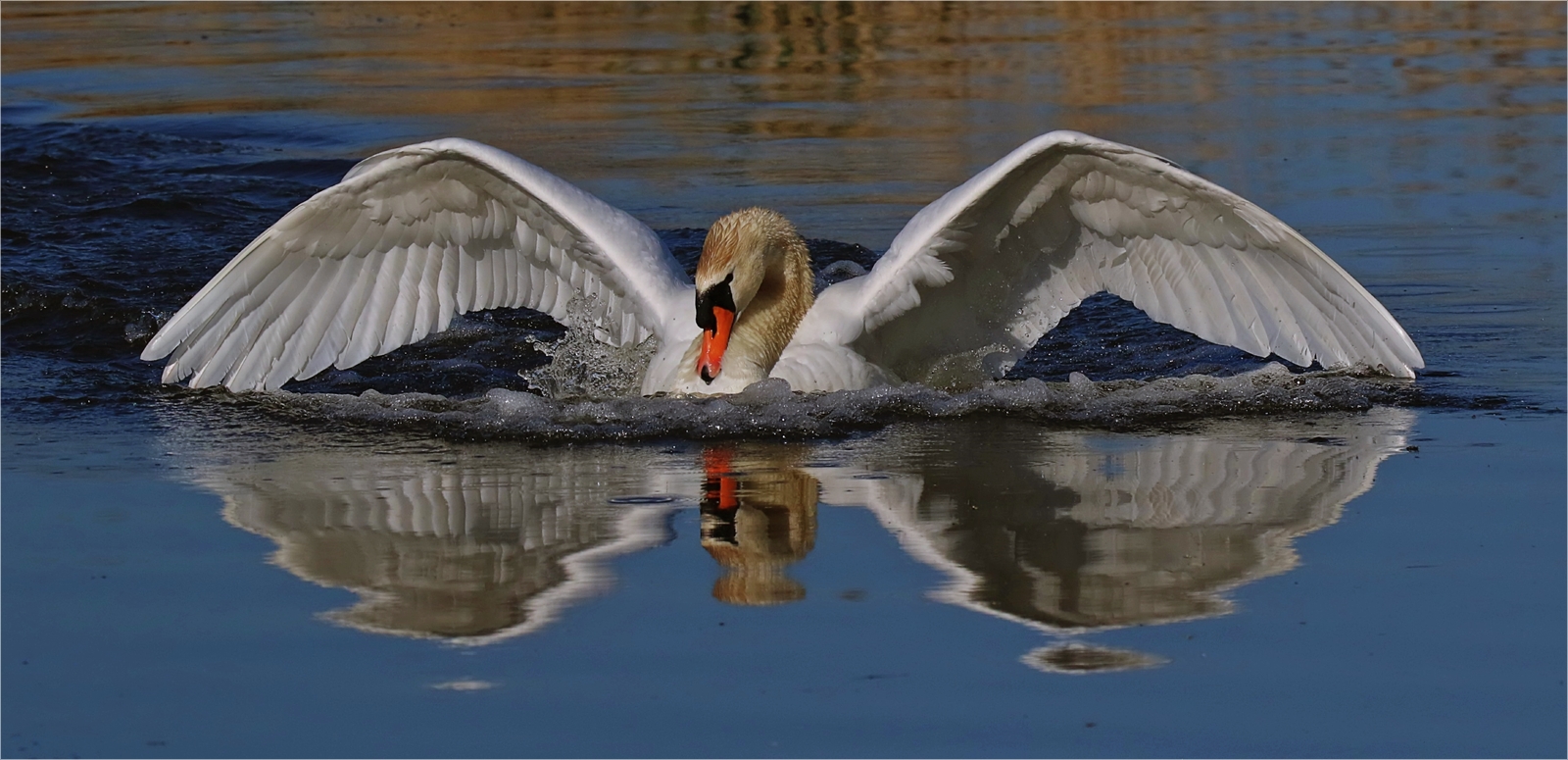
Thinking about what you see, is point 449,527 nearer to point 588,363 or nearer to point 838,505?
point 838,505

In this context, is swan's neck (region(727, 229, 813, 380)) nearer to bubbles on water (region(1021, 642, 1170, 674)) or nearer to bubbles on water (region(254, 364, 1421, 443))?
bubbles on water (region(254, 364, 1421, 443))

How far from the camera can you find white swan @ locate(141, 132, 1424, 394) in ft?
24.9

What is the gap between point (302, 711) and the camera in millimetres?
4320

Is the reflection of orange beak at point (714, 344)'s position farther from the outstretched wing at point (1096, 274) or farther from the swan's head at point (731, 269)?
the outstretched wing at point (1096, 274)

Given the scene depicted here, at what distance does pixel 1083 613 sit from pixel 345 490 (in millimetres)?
2544

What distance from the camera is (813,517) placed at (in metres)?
5.92

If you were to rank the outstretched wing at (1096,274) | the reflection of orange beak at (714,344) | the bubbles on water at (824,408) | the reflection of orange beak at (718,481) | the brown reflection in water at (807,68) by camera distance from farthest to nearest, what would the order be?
the brown reflection in water at (807,68) < the reflection of orange beak at (714,344) < the outstretched wing at (1096,274) < the bubbles on water at (824,408) < the reflection of orange beak at (718,481)

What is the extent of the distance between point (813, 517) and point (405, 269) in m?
3.28

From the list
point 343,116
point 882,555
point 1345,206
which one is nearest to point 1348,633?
point 882,555

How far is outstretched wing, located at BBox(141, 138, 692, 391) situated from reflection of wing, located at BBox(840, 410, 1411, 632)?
1900 millimetres

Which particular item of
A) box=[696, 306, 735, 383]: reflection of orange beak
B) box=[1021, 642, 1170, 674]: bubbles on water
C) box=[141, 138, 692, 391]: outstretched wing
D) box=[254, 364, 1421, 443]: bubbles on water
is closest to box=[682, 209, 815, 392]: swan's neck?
box=[696, 306, 735, 383]: reflection of orange beak

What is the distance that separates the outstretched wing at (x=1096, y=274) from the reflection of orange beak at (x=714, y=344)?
444 millimetres

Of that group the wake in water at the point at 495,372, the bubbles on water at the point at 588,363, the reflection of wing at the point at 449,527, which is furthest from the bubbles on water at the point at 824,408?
the bubbles on water at the point at 588,363

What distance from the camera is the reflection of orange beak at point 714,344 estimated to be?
7527 mm
